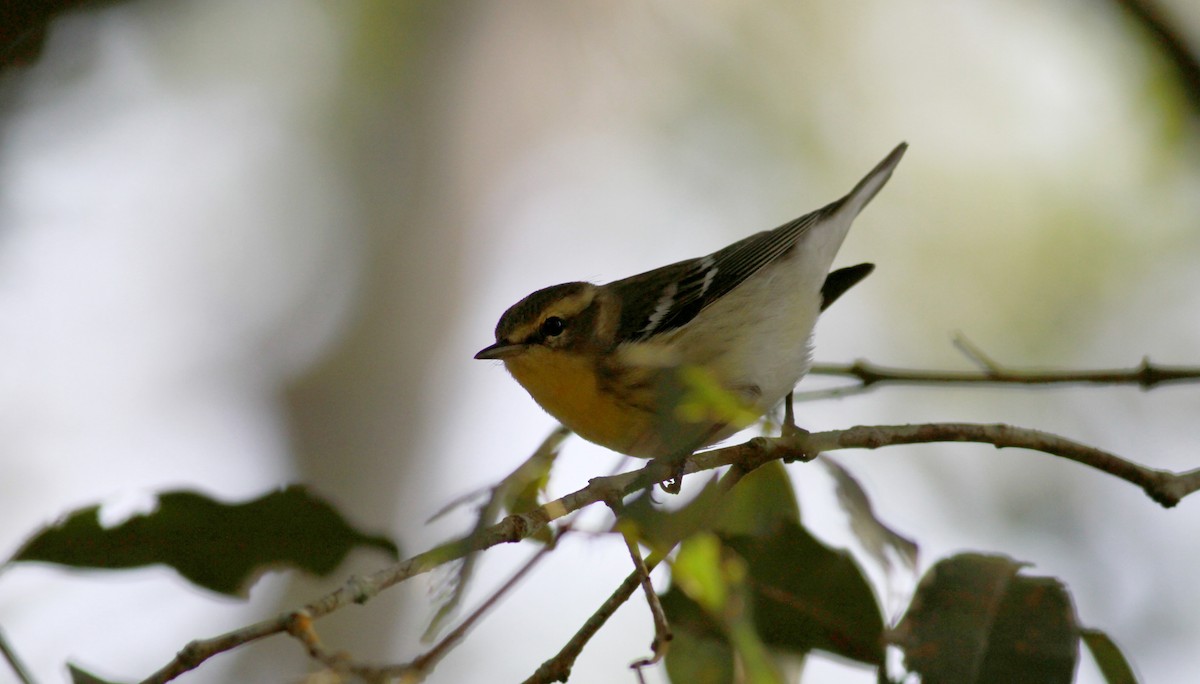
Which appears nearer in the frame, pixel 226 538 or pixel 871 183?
pixel 226 538

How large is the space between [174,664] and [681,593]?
1.36 m

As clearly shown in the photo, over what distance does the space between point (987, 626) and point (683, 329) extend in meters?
1.78

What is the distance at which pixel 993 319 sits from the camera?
306 inches

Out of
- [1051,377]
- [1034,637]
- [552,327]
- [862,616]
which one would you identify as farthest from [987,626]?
[552,327]

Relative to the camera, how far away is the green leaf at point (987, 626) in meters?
2.30

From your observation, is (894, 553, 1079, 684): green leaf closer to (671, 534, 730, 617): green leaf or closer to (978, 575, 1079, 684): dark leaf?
(978, 575, 1079, 684): dark leaf

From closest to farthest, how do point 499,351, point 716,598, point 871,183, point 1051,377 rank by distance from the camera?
point 716,598
point 1051,377
point 499,351
point 871,183

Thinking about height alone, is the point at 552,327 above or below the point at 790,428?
above

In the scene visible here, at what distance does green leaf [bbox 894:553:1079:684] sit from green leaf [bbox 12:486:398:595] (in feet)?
4.21

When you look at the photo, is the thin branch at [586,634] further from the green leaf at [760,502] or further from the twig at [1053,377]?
the twig at [1053,377]

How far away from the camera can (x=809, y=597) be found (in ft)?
8.34

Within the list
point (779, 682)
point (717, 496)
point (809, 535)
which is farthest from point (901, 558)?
point (779, 682)

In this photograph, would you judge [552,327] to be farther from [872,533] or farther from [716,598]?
[716,598]

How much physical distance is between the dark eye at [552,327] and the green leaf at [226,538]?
1453mm
